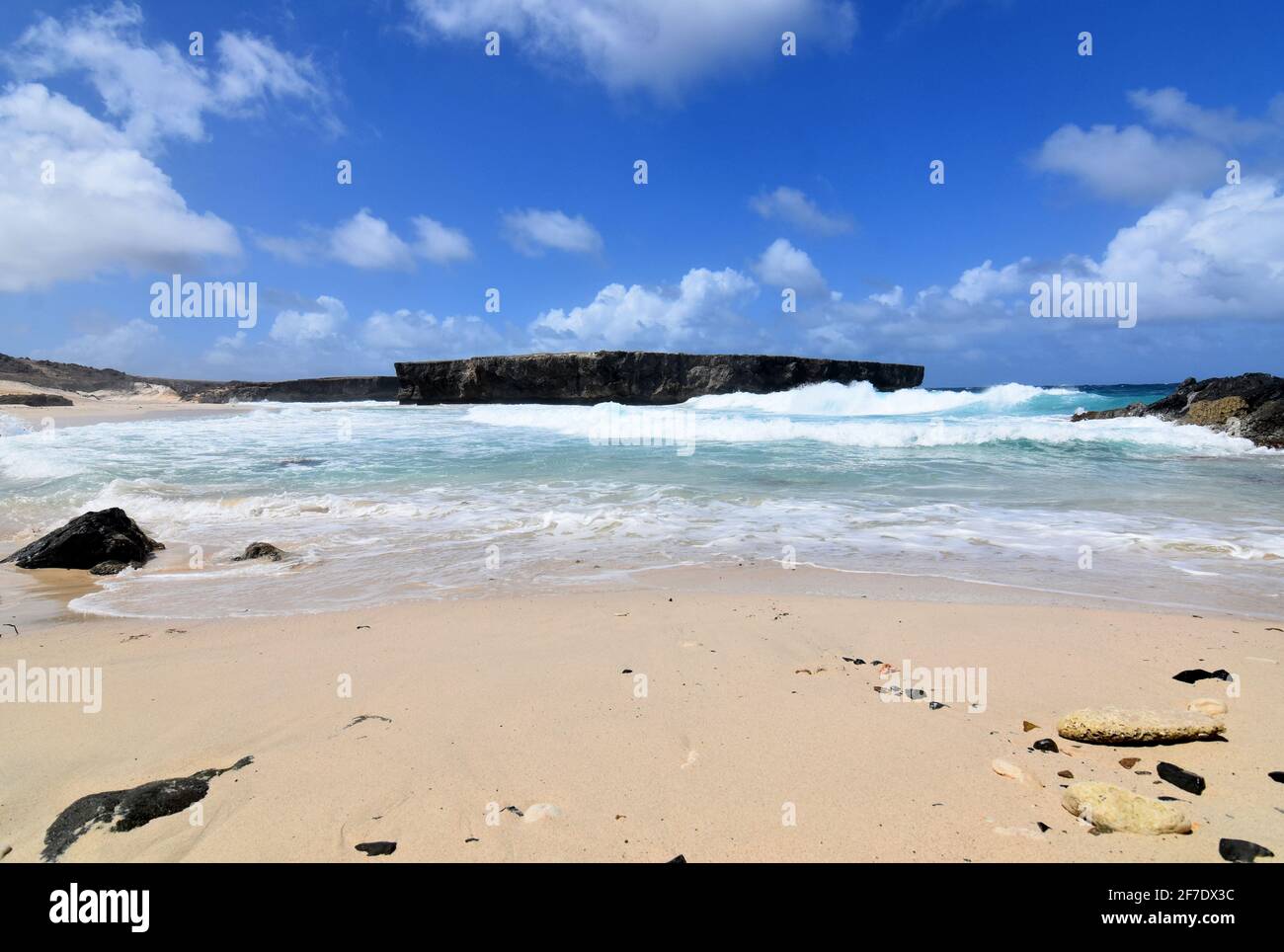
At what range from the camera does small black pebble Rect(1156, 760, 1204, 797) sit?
2.11m

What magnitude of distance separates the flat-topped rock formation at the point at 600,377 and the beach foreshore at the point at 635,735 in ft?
134

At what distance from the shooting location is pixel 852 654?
11.3 ft

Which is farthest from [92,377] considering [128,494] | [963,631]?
[963,631]

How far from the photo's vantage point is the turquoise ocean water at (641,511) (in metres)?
5.25

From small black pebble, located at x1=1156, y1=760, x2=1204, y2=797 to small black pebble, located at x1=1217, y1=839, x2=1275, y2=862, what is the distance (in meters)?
0.29

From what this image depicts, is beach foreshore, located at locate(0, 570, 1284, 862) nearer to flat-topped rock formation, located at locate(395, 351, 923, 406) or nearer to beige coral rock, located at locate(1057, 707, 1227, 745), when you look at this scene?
beige coral rock, located at locate(1057, 707, 1227, 745)

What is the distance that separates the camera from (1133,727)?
94.7 inches

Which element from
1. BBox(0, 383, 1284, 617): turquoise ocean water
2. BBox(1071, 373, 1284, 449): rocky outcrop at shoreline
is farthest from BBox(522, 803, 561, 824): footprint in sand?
BBox(1071, 373, 1284, 449): rocky outcrop at shoreline

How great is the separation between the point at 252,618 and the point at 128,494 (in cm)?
694
